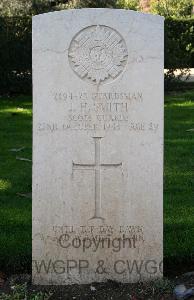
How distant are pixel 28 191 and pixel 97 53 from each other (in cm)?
242

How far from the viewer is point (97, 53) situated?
4.15m

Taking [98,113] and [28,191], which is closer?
[98,113]

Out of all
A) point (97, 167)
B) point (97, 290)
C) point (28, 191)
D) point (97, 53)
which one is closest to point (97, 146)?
point (97, 167)

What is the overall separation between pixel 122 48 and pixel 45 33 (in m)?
0.50

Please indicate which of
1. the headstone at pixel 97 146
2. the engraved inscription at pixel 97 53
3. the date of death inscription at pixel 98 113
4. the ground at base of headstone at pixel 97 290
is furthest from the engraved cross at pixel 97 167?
the ground at base of headstone at pixel 97 290

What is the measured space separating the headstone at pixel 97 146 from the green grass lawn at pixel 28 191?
1.55 feet

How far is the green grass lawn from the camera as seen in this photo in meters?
4.73

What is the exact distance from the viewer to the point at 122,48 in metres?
4.14

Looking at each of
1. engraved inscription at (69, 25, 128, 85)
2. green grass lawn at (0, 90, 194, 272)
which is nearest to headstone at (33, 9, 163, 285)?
engraved inscription at (69, 25, 128, 85)

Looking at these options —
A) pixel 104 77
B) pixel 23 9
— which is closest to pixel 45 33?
pixel 104 77

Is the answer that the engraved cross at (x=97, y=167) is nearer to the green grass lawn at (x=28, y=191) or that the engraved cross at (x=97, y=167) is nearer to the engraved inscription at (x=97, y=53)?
the engraved inscription at (x=97, y=53)

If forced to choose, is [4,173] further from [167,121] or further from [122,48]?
[167,121]

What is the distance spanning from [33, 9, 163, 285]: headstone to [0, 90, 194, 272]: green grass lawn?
18.6 inches

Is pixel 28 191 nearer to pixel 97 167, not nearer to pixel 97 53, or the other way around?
pixel 97 167
